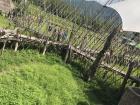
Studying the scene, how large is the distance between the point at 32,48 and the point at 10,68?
139 inches

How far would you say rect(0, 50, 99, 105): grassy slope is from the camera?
1010cm

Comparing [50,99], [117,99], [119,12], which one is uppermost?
[119,12]

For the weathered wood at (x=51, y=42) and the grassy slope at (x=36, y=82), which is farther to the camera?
the weathered wood at (x=51, y=42)

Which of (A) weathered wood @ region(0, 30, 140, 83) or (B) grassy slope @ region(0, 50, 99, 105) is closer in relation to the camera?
(B) grassy slope @ region(0, 50, 99, 105)

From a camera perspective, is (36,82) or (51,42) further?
(51,42)

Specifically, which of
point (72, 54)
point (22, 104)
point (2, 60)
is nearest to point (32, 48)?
point (72, 54)

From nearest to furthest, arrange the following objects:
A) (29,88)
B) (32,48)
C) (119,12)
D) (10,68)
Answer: (29,88) < (10,68) < (119,12) < (32,48)

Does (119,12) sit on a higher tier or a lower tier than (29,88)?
higher

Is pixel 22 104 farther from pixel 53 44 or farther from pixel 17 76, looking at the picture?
pixel 53 44

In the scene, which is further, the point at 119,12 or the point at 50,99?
the point at 119,12

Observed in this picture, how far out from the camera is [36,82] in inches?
458

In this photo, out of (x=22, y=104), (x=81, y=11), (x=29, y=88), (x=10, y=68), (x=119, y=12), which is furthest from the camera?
(x=81, y=11)

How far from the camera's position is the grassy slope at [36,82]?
10.1m

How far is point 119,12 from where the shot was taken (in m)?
14.0
